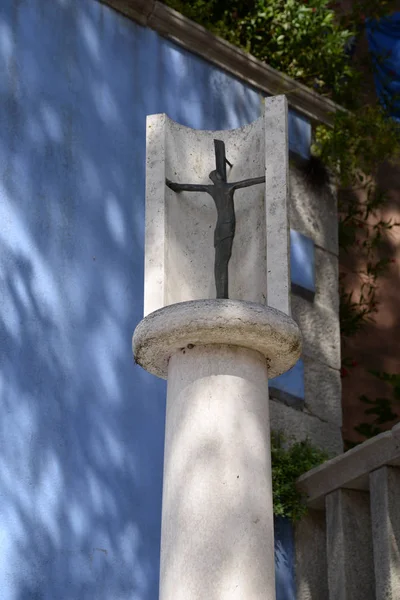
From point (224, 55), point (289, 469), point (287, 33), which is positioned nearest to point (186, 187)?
point (289, 469)

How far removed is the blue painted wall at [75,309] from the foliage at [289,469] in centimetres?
32

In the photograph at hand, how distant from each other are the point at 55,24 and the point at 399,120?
2172 mm

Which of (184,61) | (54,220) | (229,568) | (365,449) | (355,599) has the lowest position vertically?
(229,568)

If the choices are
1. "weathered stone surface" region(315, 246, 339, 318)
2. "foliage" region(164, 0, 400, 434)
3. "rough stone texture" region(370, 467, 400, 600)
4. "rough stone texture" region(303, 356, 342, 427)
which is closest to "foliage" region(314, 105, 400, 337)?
"foliage" region(164, 0, 400, 434)

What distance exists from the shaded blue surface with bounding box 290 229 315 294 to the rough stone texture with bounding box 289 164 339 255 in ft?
0.21

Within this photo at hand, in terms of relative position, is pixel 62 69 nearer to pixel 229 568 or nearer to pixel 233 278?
pixel 233 278

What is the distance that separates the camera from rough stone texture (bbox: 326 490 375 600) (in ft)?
17.0

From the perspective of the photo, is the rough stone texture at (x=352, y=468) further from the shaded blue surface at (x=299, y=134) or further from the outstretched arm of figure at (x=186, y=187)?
the shaded blue surface at (x=299, y=134)

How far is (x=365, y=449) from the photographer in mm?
5184

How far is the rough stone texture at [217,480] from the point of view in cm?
386

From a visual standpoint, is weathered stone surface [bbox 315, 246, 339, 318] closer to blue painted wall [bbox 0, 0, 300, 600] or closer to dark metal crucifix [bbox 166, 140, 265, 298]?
blue painted wall [bbox 0, 0, 300, 600]

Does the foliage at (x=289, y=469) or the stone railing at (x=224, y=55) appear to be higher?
the stone railing at (x=224, y=55)

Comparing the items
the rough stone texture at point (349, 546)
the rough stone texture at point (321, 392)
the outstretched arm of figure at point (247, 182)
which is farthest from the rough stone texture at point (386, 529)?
the outstretched arm of figure at point (247, 182)

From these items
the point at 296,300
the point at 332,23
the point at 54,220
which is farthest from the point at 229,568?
the point at 332,23
